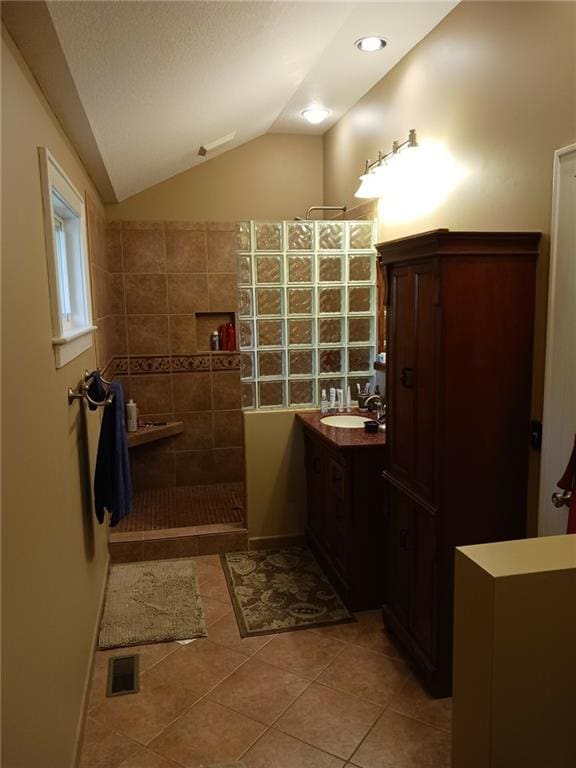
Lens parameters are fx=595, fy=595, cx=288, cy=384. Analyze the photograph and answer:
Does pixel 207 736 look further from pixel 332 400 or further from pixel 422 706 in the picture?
pixel 332 400

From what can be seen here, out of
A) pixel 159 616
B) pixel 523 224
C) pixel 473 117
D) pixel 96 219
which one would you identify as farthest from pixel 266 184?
pixel 159 616

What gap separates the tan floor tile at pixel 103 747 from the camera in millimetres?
2016

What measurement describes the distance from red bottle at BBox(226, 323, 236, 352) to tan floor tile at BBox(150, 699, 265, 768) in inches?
112

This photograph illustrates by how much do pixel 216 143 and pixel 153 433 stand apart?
6.79ft

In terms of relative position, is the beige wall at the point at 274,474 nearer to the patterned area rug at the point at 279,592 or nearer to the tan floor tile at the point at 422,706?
the patterned area rug at the point at 279,592

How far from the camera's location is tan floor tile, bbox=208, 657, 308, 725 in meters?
2.27

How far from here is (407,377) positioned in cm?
239

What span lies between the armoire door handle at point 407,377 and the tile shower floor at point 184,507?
181 cm

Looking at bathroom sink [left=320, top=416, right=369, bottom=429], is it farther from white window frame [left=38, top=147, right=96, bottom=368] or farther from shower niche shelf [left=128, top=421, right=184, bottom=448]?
shower niche shelf [left=128, top=421, right=184, bottom=448]

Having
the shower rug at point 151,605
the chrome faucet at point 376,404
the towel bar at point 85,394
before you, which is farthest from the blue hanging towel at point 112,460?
the chrome faucet at point 376,404

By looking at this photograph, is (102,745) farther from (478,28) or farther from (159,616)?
(478,28)

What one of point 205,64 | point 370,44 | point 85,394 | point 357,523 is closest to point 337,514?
point 357,523

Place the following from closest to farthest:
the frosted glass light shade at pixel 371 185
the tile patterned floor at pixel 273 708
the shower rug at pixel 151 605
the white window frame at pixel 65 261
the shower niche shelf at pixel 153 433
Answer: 1. the white window frame at pixel 65 261
2. the tile patterned floor at pixel 273 708
3. the shower rug at pixel 151 605
4. the frosted glass light shade at pixel 371 185
5. the shower niche shelf at pixel 153 433

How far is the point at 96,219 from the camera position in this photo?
3656mm
